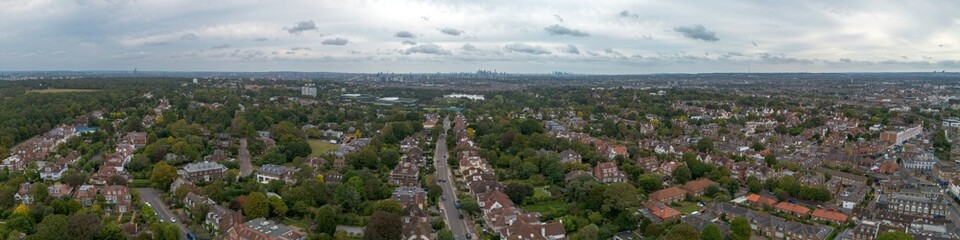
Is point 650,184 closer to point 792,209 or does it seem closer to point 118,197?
point 792,209

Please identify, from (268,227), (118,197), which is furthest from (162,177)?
(268,227)

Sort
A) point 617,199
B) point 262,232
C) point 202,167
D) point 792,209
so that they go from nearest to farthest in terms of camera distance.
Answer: point 262,232, point 617,199, point 792,209, point 202,167

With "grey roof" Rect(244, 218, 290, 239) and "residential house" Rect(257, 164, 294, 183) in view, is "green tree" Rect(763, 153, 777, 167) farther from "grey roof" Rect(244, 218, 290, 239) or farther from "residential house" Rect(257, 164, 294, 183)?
"grey roof" Rect(244, 218, 290, 239)

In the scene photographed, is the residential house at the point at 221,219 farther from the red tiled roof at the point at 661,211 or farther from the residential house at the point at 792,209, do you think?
the residential house at the point at 792,209

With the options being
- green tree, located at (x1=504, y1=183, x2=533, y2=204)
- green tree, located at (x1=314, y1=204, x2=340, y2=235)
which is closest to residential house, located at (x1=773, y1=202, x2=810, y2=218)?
green tree, located at (x1=504, y1=183, x2=533, y2=204)

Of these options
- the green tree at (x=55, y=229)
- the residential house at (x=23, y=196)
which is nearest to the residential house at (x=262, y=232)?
the green tree at (x=55, y=229)

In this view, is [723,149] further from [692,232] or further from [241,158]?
[241,158]
